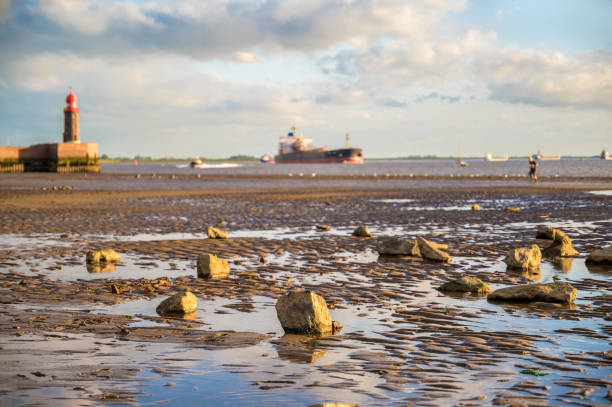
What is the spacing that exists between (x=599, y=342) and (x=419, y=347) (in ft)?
6.85

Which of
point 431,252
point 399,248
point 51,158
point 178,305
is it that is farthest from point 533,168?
point 51,158

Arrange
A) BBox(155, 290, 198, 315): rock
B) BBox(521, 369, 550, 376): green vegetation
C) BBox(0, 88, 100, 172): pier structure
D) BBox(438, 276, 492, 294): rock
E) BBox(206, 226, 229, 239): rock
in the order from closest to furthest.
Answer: BBox(521, 369, 550, 376): green vegetation, BBox(155, 290, 198, 315): rock, BBox(438, 276, 492, 294): rock, BBox(206, 226, 229, 239): rock, BBox(0, 88, 100, 172): pier structure

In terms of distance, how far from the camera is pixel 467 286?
30.9 ft

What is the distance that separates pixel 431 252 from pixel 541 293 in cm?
411

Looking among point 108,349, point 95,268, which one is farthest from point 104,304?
point 95,268

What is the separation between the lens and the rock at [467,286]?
9.35 metres

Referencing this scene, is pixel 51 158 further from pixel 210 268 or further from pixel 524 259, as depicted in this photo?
pixel 524 259

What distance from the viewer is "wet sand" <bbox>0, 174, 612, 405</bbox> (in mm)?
5148

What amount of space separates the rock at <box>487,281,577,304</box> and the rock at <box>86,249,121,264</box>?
314 inches

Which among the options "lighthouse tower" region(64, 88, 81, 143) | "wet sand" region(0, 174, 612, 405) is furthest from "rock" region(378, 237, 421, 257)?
"lighthouse tower" region(64, 88, 81, 143)

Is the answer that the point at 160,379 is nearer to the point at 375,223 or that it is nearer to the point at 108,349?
the point at 108,349

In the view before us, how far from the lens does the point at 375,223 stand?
21.3 m

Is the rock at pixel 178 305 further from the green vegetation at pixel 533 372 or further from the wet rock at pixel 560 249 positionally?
the wet rock at pixel 560 249

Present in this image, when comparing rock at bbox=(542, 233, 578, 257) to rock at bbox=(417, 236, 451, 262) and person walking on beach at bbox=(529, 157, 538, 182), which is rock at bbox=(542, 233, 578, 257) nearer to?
rock at bbox=(417, 236, 451, 262)
